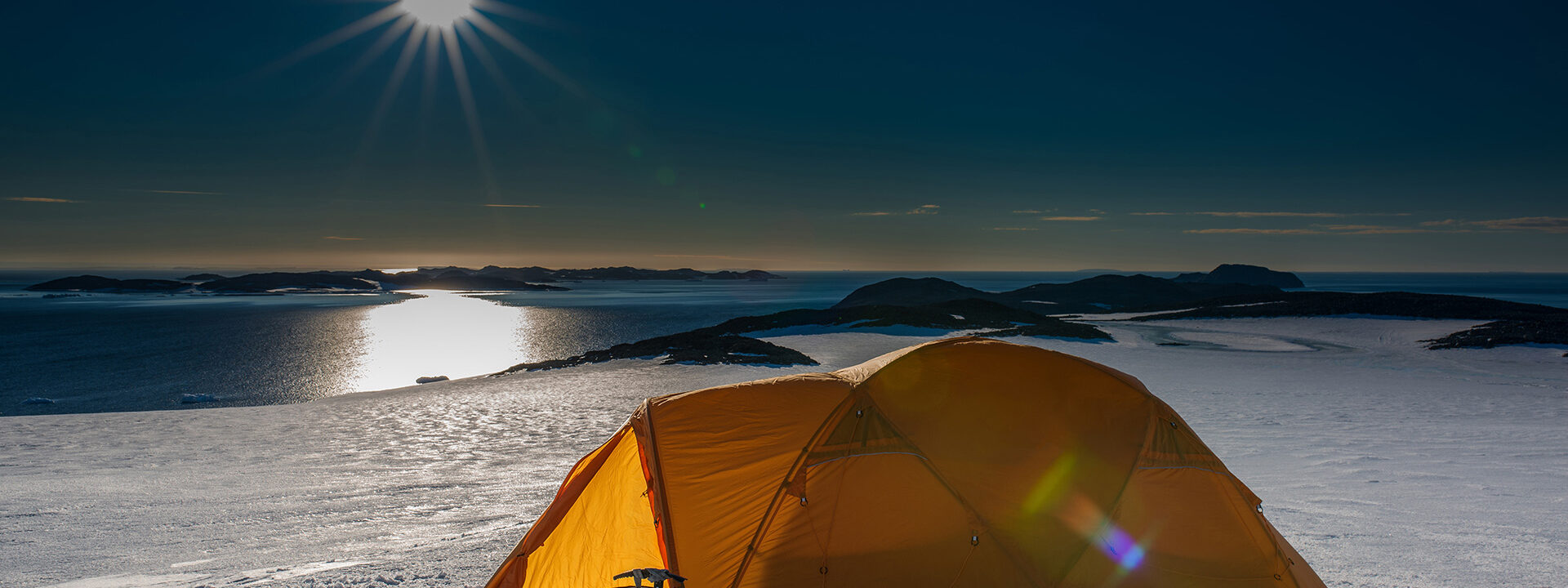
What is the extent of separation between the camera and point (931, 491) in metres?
4.09

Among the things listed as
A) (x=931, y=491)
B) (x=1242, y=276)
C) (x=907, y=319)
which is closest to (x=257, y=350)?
(x=907, y=319)

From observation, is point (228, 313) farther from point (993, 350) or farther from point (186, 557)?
point (993, 350)

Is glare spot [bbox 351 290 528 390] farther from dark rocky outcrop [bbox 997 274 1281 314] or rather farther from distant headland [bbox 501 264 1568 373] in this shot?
dark rocky outcrop [bbox 997 274 1281 314]

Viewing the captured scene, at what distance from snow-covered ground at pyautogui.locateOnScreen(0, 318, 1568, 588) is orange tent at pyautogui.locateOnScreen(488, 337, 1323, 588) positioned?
1504 mm

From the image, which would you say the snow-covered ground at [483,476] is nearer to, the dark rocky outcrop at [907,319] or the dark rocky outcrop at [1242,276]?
the dark rocky outcrop at [907,319]

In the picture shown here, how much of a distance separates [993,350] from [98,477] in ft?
35.3

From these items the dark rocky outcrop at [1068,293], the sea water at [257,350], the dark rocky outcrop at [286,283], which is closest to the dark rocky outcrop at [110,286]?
the dark rocky outcrop at [286,283]

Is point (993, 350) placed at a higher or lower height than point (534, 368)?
higher

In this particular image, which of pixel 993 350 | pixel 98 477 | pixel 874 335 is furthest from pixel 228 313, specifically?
pixel 993 350

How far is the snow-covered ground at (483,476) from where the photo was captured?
525 cm

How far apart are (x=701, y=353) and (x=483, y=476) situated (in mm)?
13418

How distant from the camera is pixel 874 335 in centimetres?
2925

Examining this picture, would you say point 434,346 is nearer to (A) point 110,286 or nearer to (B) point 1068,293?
(B) point 1068,293

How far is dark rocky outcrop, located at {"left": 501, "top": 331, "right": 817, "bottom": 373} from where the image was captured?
833 inches
